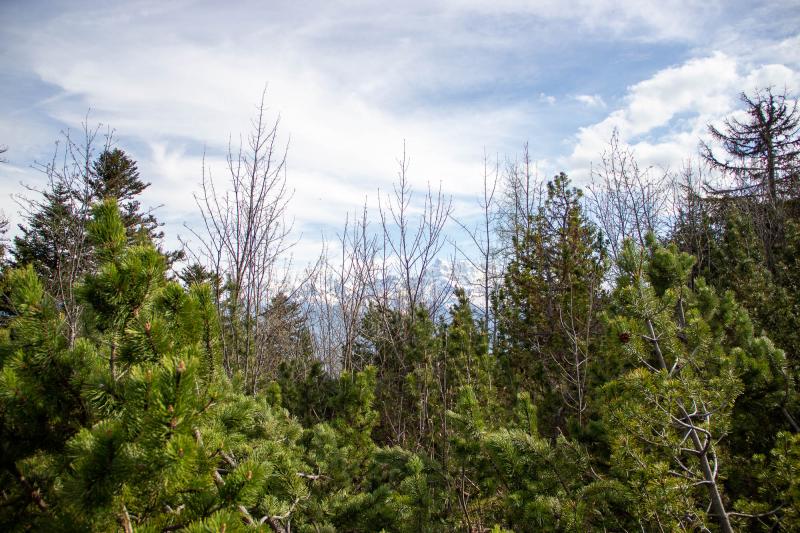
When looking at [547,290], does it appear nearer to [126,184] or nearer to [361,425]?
[361,425]

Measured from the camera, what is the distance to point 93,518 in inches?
50.6

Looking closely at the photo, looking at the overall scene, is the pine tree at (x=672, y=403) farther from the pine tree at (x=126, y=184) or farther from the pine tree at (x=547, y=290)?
the pine tree at (x=126, y=184)

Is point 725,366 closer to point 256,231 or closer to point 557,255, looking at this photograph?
point 256,231

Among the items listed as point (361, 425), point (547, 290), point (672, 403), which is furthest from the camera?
point (547, 290)

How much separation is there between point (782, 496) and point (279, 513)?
2704 millimetres

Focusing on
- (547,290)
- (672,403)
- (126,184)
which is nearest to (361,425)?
(672,403)

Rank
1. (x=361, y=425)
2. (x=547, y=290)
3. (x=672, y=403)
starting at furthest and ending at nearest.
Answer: (x=547, y=290), (x=361, y=425), (x=672, y=403)

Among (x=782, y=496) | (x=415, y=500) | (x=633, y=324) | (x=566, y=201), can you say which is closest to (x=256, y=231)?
(x=415, y=500)

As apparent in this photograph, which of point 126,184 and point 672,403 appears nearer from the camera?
point 672,403

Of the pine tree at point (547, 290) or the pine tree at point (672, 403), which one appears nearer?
the pine tree at point (672, 403)

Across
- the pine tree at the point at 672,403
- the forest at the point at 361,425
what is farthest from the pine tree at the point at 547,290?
the pine tree at the point at 672,403

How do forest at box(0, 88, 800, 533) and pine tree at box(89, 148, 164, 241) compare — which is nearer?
forest at box(0, 88, 800, 533)

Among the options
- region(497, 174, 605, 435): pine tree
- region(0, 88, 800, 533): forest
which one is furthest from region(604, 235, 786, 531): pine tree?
region(497, 174, 605, 435): pine tree

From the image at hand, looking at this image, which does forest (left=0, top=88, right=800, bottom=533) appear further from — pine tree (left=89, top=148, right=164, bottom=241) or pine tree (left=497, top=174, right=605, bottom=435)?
pine tree (left=89, top=148, right=164, bottom=241)
